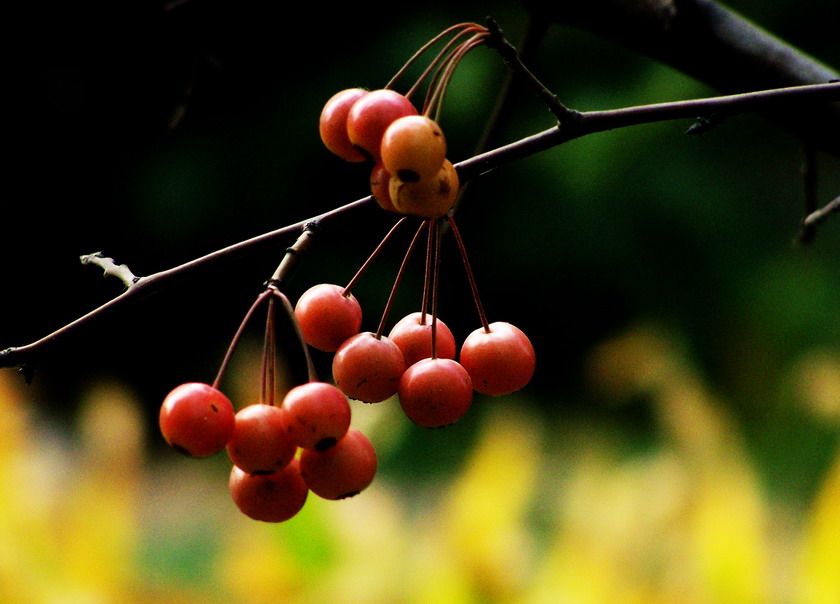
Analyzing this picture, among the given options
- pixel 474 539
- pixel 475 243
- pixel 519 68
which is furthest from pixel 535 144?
pixel 475 243

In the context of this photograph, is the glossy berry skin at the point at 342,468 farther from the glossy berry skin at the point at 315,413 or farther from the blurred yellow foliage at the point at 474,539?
the blurred yellow foliage at the point at 474,539

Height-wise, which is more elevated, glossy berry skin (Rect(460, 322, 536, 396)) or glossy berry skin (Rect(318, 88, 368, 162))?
glossy berry skin (Rect(318, 88, 368, 162))

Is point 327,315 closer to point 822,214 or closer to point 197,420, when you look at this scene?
point 197,420

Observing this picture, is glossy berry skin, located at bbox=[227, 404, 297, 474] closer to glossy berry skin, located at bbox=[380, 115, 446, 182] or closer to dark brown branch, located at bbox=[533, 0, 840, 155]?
glossy berry skin, located at bbox=[380, 115, 446, 182]

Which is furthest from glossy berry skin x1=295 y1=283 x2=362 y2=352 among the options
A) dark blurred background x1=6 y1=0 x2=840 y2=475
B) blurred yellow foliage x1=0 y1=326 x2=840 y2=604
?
dark blurred background x1=6 y1=0 x2=840 y2=475

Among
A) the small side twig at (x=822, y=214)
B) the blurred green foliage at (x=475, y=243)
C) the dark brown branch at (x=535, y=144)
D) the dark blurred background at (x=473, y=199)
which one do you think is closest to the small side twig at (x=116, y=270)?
the dark brown branch at (x=535, y=144)

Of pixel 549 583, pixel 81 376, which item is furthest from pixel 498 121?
pixel 81 376
